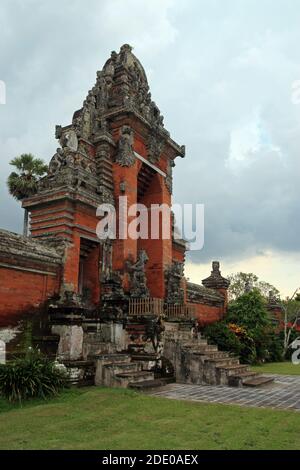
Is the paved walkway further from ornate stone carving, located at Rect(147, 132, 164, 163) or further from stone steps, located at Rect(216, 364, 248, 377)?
ornate stone carving, located at Rect(147, 132, 164, 163)

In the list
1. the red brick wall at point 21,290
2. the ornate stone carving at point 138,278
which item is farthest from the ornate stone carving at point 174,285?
the red brick wall at point 21,290

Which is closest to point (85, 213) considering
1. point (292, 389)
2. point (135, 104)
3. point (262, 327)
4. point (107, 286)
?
point (107, 286)

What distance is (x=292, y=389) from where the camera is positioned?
1034 cm

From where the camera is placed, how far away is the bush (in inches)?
301

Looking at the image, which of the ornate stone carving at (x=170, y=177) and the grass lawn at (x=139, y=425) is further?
the ornate stone carving at (x=170, y=177)

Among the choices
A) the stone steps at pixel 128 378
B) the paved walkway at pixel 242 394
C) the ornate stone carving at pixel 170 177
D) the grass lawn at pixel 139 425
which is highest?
the ornate stone carving at pixel 170 177

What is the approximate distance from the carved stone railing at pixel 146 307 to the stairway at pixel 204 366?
0.86 m

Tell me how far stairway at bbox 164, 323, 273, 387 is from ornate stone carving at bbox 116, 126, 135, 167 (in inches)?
258

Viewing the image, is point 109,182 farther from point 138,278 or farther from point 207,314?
point 207,314

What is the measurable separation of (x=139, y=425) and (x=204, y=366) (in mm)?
5506

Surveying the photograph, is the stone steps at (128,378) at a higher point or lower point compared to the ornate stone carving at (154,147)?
lower

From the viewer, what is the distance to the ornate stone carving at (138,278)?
14.0m
